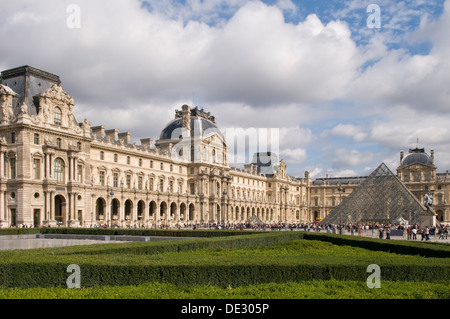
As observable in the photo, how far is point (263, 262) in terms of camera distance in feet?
37.6

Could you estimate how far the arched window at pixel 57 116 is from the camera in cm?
→ 4775

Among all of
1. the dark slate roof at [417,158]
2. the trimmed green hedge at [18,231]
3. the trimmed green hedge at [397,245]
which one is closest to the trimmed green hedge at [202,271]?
the trimmed green hedge at [397,245]

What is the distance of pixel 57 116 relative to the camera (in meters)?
48.2

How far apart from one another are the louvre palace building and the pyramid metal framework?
457 inches

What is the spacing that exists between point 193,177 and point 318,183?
213 feet

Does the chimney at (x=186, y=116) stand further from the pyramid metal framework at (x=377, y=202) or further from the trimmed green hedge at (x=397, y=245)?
the trimmed green hedge at (x=397, y=245)

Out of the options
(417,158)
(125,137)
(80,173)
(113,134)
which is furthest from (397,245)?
(417,158)

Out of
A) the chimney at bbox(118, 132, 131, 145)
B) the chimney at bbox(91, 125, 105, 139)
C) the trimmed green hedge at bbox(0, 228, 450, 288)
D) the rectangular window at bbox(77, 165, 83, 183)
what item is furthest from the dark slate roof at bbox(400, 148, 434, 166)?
the trimmed green hedge at bbox(0, 228, 450, 288)

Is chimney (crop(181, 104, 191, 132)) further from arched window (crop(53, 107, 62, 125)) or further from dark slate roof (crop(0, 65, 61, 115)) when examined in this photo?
arched window (crop(53, 107, 62, 125))

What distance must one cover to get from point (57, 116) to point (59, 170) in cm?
580

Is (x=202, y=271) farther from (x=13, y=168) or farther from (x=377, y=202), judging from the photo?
(x=377, y=202)

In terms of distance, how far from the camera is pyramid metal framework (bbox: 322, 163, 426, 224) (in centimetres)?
6069
